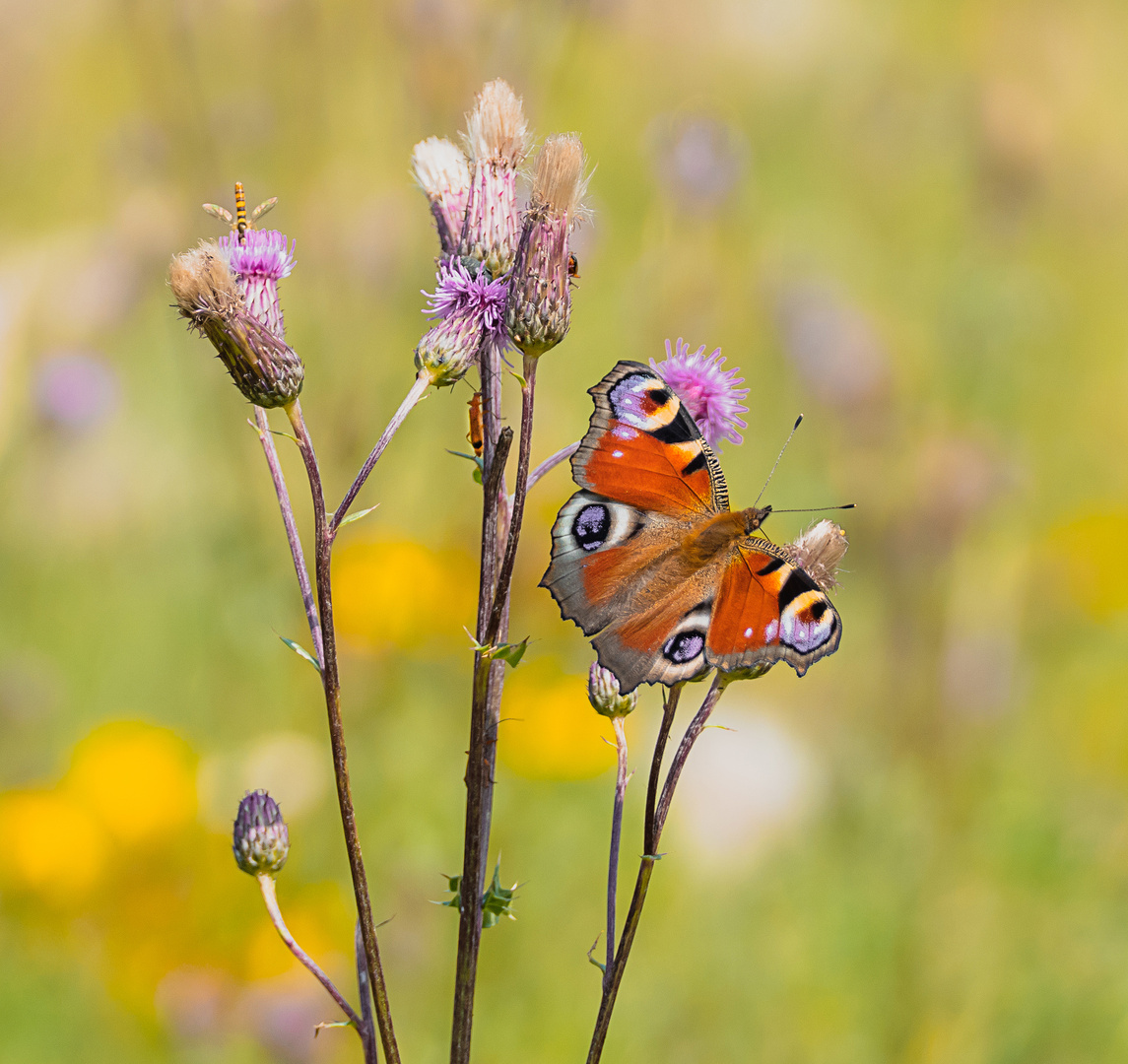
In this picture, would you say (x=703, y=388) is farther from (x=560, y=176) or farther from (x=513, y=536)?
(x=513, y=536)

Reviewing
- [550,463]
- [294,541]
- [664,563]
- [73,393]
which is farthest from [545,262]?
[73,393]

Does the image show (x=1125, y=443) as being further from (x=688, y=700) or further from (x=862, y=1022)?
(x=862, y=1022)

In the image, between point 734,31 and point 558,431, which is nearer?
point 558,431

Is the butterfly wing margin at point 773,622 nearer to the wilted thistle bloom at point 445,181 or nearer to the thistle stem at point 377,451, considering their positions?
the thistle stem at point 377,451

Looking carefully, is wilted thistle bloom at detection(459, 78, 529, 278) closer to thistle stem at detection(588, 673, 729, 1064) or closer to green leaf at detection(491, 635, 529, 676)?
green leaf at detection(491, 635, 529, 676)

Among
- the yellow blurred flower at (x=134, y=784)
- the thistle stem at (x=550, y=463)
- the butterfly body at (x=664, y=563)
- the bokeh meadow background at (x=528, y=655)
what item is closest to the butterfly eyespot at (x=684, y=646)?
the butterfly body at (x=664, y=563)

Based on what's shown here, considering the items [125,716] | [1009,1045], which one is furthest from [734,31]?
[1009,1045]

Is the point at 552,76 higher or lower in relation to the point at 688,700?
higher
